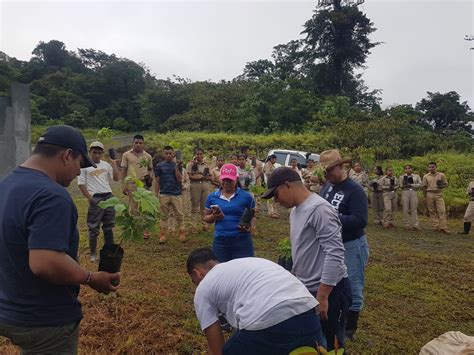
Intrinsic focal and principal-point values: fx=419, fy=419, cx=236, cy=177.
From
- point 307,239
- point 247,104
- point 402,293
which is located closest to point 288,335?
point 307,239

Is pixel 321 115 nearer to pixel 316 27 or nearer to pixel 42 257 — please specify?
pixel 316 27

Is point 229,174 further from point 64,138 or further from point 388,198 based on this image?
point 388,198

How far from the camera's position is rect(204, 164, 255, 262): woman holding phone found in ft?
13.9

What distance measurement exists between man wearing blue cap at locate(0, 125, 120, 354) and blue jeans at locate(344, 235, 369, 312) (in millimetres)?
2354

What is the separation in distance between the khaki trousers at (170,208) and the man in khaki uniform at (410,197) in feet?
18.8

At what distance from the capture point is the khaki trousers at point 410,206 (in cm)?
1026

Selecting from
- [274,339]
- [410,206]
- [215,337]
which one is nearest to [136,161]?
[215,337]

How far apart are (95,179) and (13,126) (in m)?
2.70

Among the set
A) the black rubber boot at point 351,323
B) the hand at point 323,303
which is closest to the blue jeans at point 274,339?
the hand at point 323,303

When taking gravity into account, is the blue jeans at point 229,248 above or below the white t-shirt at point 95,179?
below

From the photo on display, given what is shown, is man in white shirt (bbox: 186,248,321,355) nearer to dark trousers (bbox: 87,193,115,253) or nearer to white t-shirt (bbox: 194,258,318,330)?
white t-shirt (bbox: 194,258,318,330)

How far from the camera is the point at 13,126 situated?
25.3 ft

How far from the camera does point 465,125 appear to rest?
3203cm

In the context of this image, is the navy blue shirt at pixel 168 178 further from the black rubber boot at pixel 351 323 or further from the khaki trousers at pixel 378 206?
the khaki trousers at pixel 378 206
